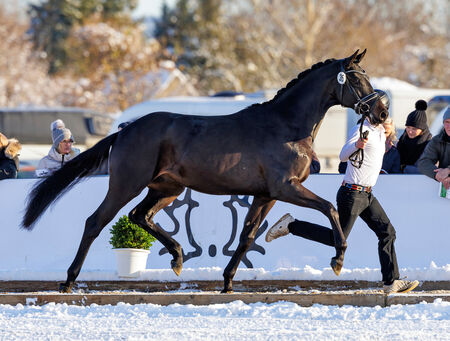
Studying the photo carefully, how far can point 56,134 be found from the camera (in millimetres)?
10180

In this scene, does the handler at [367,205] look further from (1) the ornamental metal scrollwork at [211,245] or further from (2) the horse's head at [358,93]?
(1) the ornamental metal scrollwork at [211,245]

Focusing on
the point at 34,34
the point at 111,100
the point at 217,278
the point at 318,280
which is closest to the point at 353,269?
the point at 318,280

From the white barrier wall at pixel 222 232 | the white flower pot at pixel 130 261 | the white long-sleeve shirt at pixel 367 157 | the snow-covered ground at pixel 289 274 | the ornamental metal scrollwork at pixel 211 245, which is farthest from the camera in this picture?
the ornamental metal scrollwork at pixel 211 245

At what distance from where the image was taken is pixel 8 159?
9664 millimetres

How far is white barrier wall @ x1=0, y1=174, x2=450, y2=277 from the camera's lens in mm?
8883

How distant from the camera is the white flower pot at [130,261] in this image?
860cm

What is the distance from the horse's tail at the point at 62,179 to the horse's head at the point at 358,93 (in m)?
2.03

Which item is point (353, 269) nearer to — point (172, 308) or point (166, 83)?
point (172, 308)

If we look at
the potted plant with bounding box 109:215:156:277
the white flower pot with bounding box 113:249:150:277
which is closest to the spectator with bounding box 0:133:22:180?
the potted plant with bounding box 109:215:156:277

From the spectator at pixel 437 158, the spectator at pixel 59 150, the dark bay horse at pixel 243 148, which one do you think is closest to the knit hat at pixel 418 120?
the spectator at pixel 437 158

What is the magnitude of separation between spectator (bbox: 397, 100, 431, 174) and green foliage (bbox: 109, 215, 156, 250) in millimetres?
2861

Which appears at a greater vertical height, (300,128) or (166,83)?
(166,83)

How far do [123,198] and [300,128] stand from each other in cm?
159

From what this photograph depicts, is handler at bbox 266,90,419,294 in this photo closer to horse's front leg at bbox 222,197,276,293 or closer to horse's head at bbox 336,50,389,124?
horse's head at bbox 336,50,389,124
